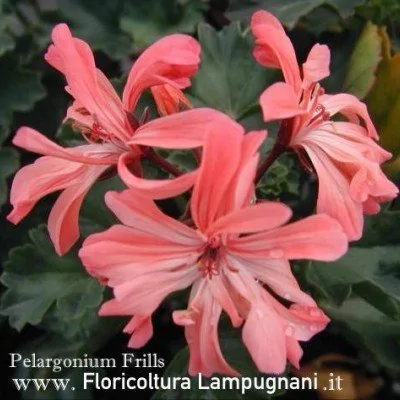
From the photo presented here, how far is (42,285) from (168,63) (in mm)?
419

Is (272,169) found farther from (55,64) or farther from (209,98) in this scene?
(55,64)

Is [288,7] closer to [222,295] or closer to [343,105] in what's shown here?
[343,105]

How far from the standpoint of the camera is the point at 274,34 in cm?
87

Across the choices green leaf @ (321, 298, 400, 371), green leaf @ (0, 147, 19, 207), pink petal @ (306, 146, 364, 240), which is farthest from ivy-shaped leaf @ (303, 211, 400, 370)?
green leaf @ (0, 147, 19, 207)

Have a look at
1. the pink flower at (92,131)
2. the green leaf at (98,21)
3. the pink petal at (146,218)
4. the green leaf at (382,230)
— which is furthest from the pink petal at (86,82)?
the green leaf at (98,21)

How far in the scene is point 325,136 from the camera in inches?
34.6

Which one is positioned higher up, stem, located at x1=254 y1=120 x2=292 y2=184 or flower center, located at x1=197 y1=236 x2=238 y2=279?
stem, located at x1=254 y1=120 x2=292 y2=184

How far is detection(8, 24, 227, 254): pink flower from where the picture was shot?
815 mm

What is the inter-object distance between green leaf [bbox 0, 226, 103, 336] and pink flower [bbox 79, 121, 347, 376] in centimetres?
29

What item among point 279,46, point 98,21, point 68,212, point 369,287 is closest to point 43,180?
point 68,212

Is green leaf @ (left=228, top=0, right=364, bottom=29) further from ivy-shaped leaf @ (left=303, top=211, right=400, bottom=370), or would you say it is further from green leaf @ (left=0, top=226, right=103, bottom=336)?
green leaf @ (left=0, top=226, right=103, bottom=336)

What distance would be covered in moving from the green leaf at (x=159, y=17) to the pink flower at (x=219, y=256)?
56 centimetres

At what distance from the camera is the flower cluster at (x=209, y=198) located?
0.74m

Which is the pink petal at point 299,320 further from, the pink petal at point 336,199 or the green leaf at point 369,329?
the green leaf at point 369,329
